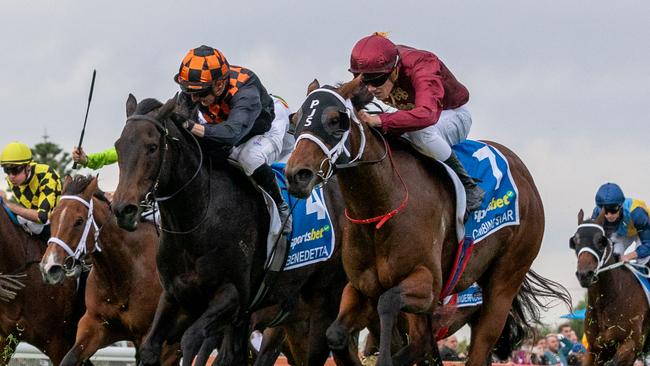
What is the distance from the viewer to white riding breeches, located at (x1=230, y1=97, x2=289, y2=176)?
866cm

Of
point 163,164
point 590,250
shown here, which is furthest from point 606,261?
point 163,164

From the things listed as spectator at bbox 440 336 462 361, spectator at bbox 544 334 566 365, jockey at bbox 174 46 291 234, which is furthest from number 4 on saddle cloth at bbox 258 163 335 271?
spectator at bbox 544 334 566 365

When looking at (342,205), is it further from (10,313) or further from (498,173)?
(10,313)

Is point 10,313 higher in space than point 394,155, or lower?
lower

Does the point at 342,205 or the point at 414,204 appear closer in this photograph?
the point at 414,204

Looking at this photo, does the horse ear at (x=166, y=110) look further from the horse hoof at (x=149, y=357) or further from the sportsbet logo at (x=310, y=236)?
the sportsbet logo at (x=310, y=236)

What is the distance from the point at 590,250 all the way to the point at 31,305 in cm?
534

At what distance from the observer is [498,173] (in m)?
9.02

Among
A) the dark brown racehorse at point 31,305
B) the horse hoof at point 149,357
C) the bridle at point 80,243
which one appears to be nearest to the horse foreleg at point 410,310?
the horse hoof at point 149,357

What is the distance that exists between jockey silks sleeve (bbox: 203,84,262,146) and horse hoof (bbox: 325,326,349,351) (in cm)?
146

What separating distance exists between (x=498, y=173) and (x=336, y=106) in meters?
2.09

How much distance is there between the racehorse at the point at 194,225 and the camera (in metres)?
7.78

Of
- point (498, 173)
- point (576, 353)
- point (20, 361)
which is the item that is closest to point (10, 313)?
point (20, 361)

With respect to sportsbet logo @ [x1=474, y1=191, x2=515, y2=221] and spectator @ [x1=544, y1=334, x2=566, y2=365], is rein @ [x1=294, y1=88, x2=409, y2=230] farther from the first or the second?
spectator @ [x1=544, y1=334, x2=566, y2=365]
